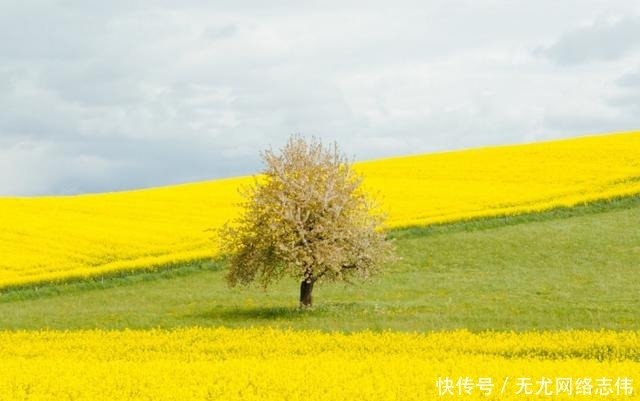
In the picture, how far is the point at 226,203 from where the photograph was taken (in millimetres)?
56500

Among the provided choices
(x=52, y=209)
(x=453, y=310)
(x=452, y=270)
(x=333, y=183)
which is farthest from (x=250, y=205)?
(x=52, y=209)

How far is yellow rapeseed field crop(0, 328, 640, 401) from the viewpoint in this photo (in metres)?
16.3

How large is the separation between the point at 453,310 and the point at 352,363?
419 inches

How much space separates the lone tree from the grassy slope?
137cm

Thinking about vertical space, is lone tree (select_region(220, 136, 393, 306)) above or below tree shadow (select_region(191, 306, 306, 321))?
above

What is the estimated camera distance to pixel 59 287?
1499 inches

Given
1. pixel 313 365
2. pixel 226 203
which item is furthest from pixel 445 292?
pixel 226 203

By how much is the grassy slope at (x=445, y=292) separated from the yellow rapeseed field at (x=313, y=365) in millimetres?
3048

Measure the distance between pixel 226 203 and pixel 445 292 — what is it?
24.9 metres

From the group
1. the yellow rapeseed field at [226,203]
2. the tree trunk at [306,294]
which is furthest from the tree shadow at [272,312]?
the yellow rapeseed field at [226,203]

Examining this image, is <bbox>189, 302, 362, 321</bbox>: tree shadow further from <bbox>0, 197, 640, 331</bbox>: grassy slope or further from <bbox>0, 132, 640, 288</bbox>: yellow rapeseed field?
<bbox>0, 132, 640, 288</bbox>: yellow rapeseed field

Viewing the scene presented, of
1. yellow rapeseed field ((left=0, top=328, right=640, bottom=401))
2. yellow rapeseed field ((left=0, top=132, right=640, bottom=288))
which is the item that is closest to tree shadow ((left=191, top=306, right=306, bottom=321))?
yellow rapeseed field ((left=0, top=328, right=640, bottom=401))

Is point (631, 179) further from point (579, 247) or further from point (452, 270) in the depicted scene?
point (452, 270)

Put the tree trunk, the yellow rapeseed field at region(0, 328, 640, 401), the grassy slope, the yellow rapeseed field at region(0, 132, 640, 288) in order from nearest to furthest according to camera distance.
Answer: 1. the yellow rapeseed field at region(0, 328, 640, 401)
2. the grassy slope
3. the tree trunk
4. the yellow rapeseed field at region(0, 132, 640, 288)
